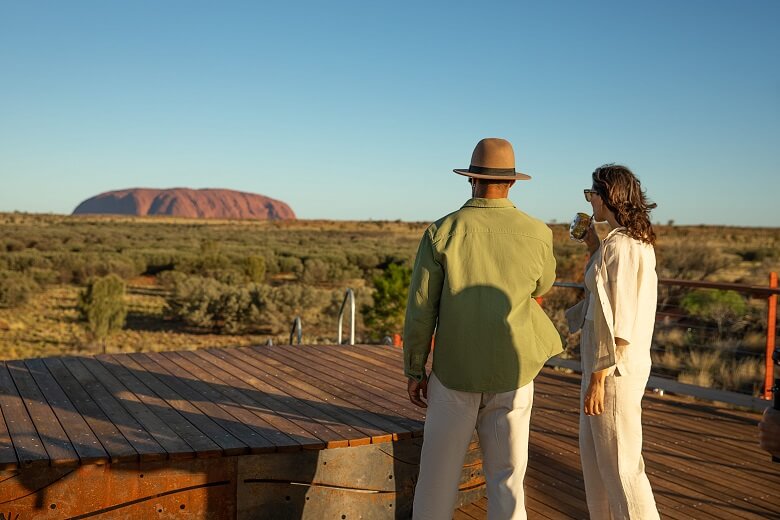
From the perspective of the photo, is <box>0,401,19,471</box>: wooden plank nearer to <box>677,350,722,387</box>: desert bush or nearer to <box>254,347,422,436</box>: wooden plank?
<box>254,347,422,436</box>: wooden plank

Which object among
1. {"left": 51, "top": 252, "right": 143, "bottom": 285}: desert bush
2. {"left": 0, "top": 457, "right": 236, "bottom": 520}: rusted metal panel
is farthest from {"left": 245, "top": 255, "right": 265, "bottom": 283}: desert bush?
{"left": 0, "top": 457, "right": 236, "bottom": 520}: rusted metal panel

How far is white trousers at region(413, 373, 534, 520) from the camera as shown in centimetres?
237

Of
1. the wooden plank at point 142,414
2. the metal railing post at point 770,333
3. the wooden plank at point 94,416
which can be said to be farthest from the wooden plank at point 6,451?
the metal railing post at point 770,333

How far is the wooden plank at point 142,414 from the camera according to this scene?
2986 mm

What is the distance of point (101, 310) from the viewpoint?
14.7 m

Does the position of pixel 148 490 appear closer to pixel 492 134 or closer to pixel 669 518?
pixel 492 134

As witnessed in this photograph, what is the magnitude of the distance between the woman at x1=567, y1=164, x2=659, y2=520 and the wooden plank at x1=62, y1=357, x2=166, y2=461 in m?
1.64

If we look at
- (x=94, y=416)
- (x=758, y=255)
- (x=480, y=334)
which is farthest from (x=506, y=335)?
(x=758, y=255)

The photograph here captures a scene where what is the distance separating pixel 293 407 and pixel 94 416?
929 mm

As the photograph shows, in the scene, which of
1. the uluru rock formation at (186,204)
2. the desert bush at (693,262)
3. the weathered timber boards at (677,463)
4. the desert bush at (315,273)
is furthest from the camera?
the uluru rock formation at (186,204)

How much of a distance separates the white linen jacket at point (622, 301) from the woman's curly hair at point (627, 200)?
0.12 ft

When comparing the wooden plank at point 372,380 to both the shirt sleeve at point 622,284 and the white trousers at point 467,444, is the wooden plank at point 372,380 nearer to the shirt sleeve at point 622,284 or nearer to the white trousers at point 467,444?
the white trousers at point 467,444

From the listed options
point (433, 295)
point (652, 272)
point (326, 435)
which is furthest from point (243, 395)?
point (652, 272)

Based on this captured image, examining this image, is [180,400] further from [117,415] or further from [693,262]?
[693,262]
